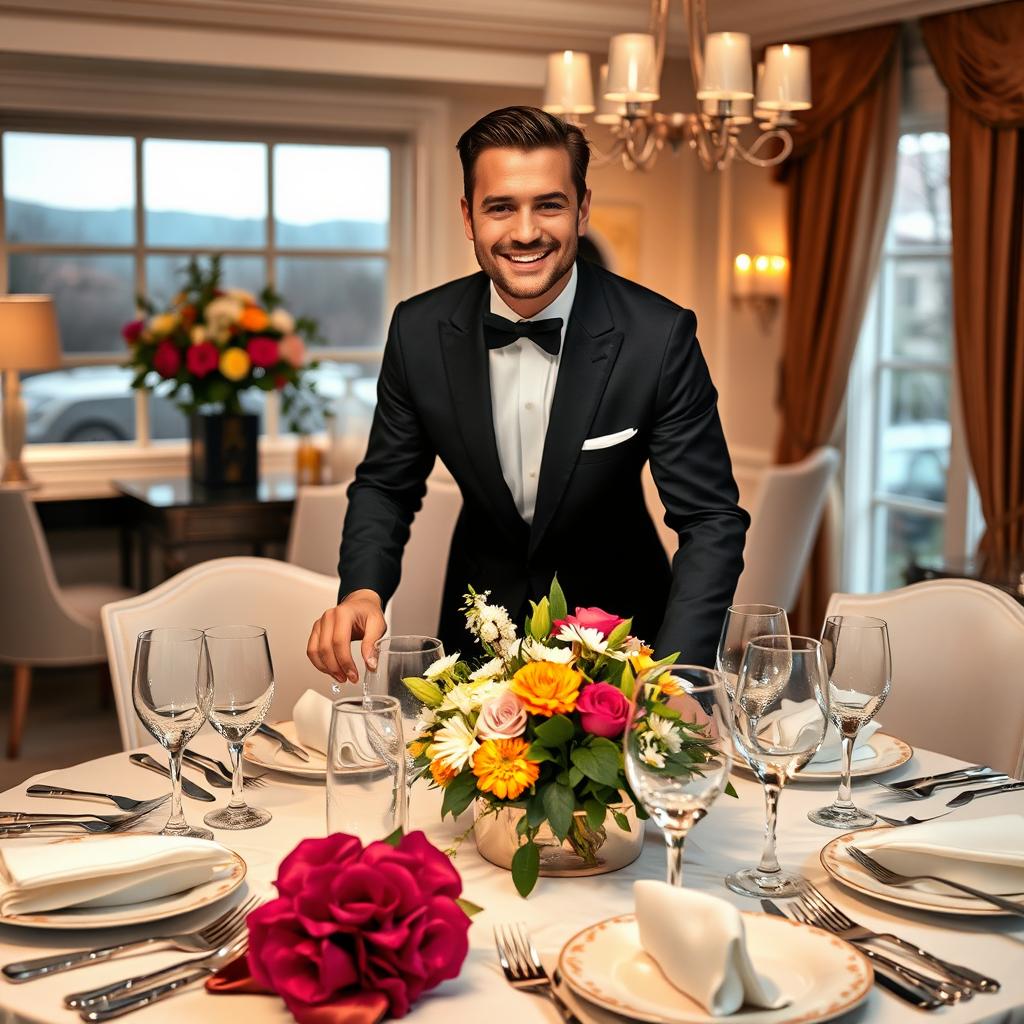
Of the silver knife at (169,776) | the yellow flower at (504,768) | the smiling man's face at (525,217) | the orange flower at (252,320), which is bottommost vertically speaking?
the silver knife at (169,776)

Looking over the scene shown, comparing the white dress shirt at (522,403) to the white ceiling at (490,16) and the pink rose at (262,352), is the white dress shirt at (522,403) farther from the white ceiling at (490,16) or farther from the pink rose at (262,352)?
the white ceiling at (490,16)

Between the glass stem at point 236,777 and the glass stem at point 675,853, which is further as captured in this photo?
the glass stem at point 236,777

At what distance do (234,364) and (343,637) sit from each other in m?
2.93

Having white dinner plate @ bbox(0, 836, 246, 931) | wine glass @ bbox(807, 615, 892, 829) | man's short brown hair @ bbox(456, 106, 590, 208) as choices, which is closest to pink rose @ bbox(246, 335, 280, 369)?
man's short brown hair @ bbox(456, 106, 590, 208)

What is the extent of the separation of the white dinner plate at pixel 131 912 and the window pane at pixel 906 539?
394 cm

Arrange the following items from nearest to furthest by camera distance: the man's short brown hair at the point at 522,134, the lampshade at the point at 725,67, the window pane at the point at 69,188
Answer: the man's short brown hair at the point at 522,134 → the lampshade at the point at 725,67 → the window pane at the point at 69,188

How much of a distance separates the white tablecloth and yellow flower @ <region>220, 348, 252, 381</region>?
110 inches

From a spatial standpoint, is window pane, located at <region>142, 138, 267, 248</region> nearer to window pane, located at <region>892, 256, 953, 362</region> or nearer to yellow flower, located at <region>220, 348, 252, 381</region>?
yellow flower, located at <region>220, 348, 252, 381</region>

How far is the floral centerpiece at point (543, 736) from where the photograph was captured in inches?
53.2

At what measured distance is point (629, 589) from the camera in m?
2.35

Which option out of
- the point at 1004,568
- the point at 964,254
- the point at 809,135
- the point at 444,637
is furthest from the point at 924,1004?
the point at 809,135

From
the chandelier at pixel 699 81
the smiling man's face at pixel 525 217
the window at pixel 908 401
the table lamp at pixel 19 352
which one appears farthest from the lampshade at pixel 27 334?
the smiling man's face at pixel 525 217

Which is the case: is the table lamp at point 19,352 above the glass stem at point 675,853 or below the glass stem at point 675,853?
above

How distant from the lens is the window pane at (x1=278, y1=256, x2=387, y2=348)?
18.6ft
